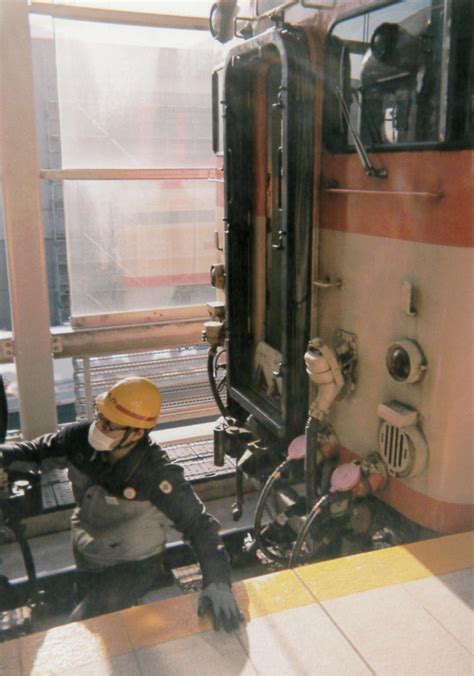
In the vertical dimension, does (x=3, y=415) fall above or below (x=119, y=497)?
above

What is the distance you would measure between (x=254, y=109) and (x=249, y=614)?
9.21 ft

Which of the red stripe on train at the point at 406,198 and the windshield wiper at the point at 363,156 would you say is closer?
the red stripe on train at the point at 406,198

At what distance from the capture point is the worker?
2.85 metres

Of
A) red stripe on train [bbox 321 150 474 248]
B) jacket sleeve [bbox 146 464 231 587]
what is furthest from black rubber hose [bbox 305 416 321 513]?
red stripe on train [bbox 321 150 474 248]

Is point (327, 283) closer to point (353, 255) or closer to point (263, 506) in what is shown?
point (353, 255)

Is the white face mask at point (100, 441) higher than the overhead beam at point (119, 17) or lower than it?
lower

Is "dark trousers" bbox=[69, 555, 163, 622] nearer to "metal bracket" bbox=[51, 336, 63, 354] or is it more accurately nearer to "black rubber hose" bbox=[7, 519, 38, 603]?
"black rubber hose" bbox=[7, 519, 38, 603]

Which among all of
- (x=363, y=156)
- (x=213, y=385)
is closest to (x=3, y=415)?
(x=213, y=385)

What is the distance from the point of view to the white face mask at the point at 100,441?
2.86 meters

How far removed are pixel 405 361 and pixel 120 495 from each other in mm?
1339

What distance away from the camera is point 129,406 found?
9.34 feet

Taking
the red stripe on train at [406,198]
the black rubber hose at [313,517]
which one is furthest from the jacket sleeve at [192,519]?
the red stripe on train at [406,198]

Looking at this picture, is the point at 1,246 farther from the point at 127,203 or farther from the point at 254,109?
the point at 254,109

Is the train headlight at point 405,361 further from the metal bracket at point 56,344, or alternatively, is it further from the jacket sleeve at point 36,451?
the metal bracket at point 56,344
